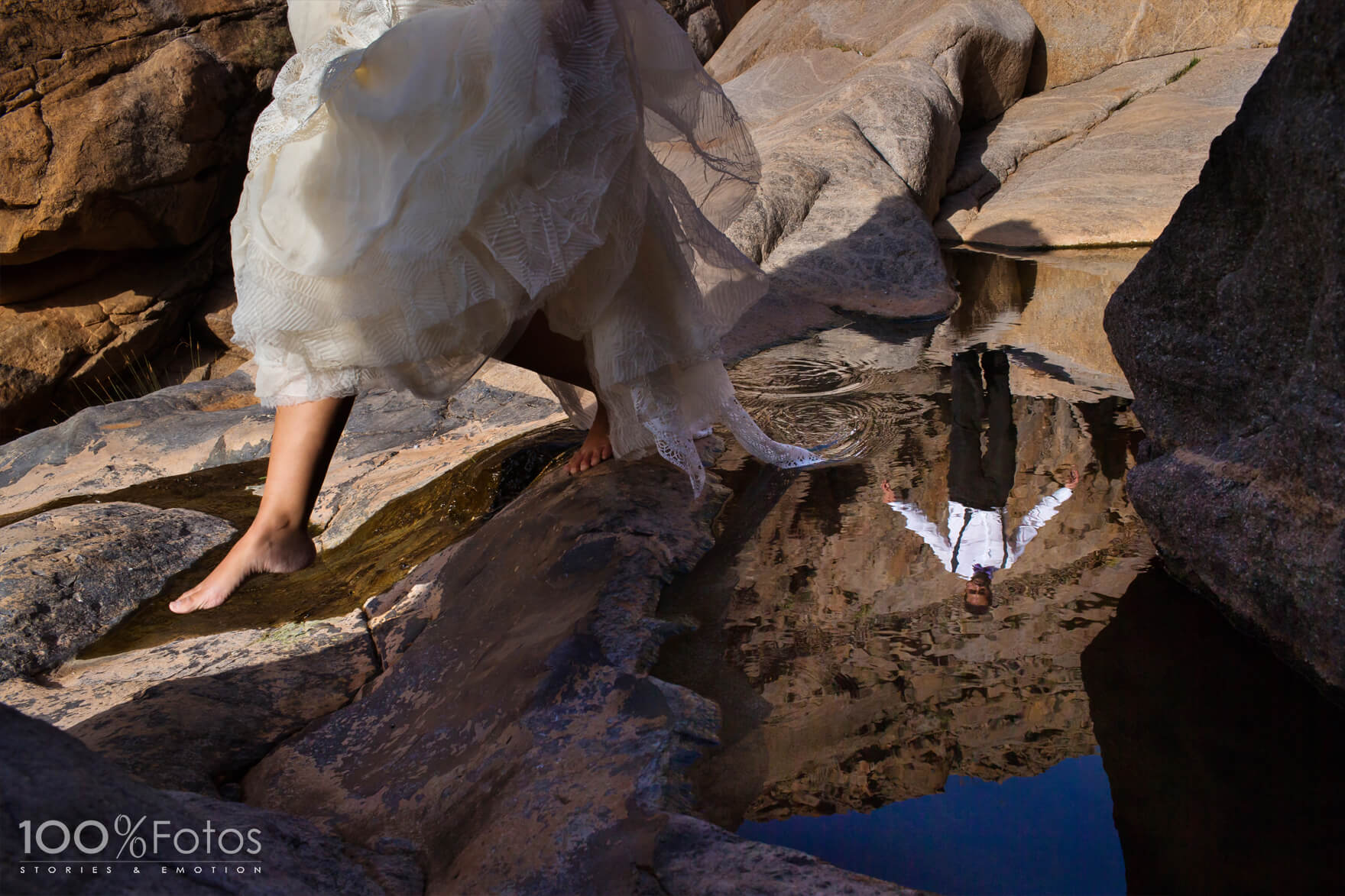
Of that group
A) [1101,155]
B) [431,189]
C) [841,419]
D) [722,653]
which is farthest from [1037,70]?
[722,653]

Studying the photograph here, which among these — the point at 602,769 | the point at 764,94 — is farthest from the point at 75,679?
the point at 764,94

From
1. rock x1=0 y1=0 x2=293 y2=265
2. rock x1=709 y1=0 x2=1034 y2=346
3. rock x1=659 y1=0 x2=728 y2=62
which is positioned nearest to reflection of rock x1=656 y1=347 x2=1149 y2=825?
rock x1=709 y1=0 x2=1034 y2=346

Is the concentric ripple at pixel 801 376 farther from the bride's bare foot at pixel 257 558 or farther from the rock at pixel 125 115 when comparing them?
the rock at pixel 125 115

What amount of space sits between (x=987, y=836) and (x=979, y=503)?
38.9 inches

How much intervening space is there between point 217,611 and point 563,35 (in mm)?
1630

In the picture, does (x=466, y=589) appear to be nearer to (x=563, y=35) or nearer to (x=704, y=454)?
(x=704, y=454)

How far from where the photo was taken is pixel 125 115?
661 centimetres

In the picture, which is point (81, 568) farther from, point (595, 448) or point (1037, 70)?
point (1037, 70)

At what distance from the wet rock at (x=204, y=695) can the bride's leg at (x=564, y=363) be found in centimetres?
70

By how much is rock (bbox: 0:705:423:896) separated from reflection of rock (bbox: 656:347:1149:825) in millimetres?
534

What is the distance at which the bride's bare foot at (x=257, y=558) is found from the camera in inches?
77.4

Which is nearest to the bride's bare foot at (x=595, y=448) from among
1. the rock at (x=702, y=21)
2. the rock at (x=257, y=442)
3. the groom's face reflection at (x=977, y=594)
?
the rock at (x=257, y=442)

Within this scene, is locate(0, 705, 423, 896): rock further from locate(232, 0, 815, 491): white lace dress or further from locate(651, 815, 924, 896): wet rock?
locate(232, 0, 815, 491): white lace dress

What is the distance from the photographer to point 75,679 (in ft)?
7.25
